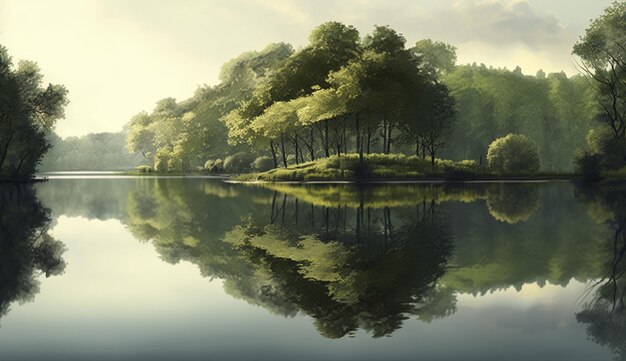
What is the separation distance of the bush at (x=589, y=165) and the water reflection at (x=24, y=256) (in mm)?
54333

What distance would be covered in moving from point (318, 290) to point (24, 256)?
9.61 m

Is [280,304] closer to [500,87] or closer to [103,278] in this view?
[103,278]

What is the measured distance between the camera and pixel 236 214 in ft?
94.1

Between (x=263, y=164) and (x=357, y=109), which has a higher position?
(x=357, y=109)

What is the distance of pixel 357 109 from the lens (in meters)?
63.7

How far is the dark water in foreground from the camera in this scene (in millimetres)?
8273

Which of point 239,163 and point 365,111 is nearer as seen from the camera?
point 365,111

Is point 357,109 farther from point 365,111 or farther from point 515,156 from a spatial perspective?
point 515,156

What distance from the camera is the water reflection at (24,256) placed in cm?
1198

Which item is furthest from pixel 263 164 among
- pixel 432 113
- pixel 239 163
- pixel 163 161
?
pixel 163 161

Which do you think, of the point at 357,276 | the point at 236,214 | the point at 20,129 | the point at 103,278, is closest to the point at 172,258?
the point at 103,278

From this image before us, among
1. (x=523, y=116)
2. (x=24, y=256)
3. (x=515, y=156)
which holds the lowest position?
(x=24, y=256)

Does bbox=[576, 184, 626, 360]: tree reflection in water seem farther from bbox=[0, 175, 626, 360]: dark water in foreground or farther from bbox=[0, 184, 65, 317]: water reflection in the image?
bbox=[0, 184, 65, 317]: water reflection

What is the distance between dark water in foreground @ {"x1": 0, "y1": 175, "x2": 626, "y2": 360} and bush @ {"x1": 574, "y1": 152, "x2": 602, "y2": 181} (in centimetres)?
4290
